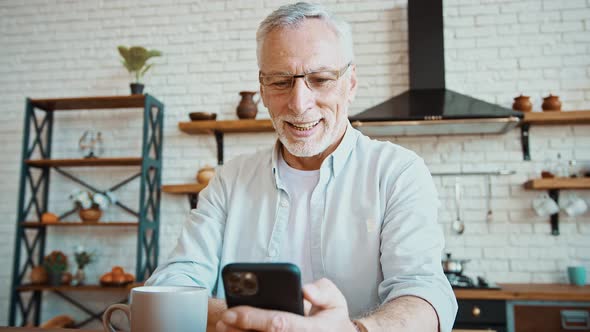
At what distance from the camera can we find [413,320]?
0.91 metres

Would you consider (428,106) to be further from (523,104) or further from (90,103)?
(90,103)

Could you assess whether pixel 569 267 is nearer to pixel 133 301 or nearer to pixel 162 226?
pixel 162 226

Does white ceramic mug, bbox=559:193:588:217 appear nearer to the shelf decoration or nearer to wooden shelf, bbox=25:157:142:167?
the shelf decoration

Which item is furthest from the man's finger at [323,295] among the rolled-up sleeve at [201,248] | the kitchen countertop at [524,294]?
the kitchen countertop at [524,294]

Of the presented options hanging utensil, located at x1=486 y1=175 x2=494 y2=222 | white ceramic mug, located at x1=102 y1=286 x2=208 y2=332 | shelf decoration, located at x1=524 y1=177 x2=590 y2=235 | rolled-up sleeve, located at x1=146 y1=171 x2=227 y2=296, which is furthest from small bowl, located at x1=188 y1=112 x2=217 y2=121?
white ceramic mug, located at x1=102 y1=286 x2=208 y2=332

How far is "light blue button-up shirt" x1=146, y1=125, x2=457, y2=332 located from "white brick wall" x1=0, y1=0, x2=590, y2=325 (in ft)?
7.13

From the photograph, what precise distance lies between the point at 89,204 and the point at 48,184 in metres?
0.56

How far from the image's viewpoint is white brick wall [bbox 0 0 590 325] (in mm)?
3309

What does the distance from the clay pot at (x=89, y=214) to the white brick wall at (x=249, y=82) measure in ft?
0.71

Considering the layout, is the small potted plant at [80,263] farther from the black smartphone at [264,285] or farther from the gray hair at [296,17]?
the black smartphone at [264,285]

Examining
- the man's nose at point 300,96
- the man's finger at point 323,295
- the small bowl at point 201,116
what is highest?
the small bowl at point 201,116

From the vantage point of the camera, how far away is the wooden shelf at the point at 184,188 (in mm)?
3404

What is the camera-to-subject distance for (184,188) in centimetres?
344

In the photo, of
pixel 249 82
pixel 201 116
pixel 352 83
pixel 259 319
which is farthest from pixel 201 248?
pixel 249 82
